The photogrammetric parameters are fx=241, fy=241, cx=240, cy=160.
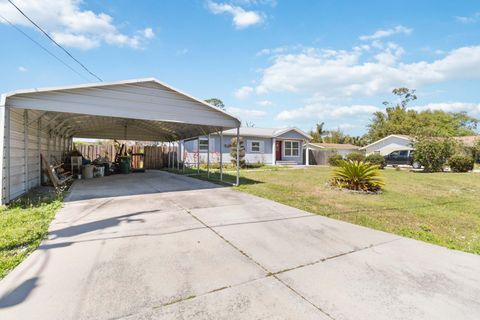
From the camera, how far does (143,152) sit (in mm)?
18391

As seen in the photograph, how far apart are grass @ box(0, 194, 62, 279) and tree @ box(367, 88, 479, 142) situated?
43.8 m

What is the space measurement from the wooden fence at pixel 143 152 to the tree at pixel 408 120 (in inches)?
1397

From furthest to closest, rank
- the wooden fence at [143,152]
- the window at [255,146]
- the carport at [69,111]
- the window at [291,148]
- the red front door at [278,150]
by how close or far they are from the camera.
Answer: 1. the window at [291,148]
2. the red front door at [278,150]
3. the window at [255,146]
4. the wooden fence at [143,152]
5. the carport at [69,111]

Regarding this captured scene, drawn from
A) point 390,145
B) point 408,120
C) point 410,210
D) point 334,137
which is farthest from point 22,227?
point 408,120

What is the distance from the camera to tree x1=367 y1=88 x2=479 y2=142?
38.5m

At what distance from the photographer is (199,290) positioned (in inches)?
93.0

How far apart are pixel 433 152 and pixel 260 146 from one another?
12.6 m

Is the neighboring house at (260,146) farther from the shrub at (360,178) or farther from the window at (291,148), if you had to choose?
the shrub at (360,178)

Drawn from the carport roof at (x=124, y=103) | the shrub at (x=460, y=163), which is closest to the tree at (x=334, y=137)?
the shrub at (x=460, y=163)

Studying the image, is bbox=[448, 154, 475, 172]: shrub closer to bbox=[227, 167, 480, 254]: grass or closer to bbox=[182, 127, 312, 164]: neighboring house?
bbox=[227, 167, 480, 254]: grass

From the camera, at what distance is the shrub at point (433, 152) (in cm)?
1642

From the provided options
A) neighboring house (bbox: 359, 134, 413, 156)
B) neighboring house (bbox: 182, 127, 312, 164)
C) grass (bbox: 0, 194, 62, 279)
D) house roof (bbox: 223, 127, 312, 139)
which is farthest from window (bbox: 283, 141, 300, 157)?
grass (bbox: 0, 194, 62, 279)

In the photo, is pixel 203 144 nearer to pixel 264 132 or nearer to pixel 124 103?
pixel 264 132

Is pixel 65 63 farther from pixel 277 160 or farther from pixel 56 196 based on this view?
pixel 277 160
